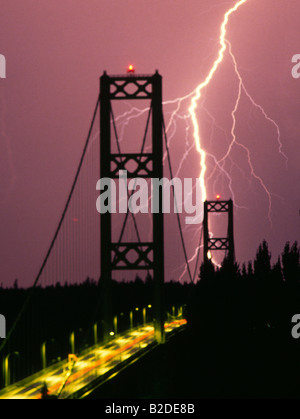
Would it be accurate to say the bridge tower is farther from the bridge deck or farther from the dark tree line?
the dark tree line

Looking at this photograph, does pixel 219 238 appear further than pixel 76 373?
Yes

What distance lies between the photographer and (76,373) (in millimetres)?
18812

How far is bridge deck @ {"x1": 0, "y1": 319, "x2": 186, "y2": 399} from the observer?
16.2 m

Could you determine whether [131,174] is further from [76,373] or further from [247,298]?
[247,298]

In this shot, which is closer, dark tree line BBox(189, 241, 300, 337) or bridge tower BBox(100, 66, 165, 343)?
bridge tower BBox(100, 66, 165, 343)

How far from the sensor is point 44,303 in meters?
70.1

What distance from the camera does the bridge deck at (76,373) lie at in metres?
16.2

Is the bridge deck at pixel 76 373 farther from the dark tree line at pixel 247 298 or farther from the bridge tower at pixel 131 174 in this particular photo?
the dark tree line at pixel 247 298

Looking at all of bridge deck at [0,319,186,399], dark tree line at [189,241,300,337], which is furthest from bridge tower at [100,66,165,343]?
dark tree line at [189,241,300,337]

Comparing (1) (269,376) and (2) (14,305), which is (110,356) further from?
(2) (14,305)

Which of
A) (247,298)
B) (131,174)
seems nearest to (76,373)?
(131,174)

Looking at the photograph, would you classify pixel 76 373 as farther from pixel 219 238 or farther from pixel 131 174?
pixel 219 238

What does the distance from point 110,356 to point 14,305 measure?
44626 millimetres
